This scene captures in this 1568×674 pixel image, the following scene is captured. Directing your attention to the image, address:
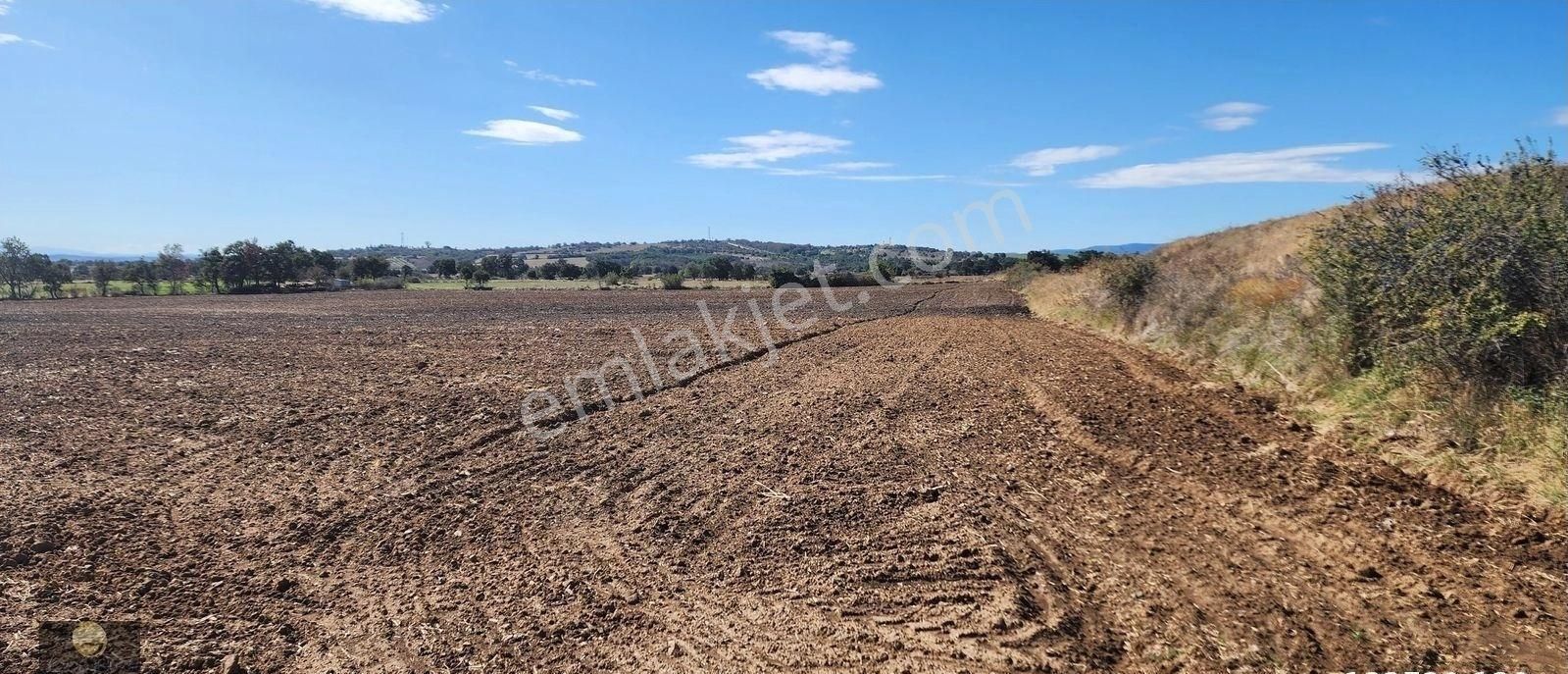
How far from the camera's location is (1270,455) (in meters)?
6.42

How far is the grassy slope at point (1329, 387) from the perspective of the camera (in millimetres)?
5254

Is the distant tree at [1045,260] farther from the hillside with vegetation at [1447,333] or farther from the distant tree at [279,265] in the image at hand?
the distant tree at [279,265]

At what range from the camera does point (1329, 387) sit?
7941mm

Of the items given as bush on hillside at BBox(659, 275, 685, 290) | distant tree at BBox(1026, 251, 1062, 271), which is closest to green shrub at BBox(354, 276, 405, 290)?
bush on hillside at BBox(659, 275, 685, 290)

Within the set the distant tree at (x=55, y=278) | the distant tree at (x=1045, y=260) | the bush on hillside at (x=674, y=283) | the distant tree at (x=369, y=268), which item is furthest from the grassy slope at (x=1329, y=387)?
the distant tree at (x=369, y=268)

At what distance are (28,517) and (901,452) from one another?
22.9 ft

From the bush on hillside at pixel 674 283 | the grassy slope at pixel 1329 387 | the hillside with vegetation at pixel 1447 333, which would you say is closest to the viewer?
the grassy slope at pixel 1329 387

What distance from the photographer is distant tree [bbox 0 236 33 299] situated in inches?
2584

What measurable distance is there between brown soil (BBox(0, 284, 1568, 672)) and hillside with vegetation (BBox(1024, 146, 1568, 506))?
50cm

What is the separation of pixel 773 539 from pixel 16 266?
303ft

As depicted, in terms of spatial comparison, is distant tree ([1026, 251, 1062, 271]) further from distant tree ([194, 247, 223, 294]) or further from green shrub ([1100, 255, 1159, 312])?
distant tree ([194, 247, 223, 294])

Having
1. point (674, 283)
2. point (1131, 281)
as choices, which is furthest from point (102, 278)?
point (1131, 281)

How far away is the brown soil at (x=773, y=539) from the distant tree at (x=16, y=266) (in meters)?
79.6

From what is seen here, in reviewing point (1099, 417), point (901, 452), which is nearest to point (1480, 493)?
point (1099, 417)
